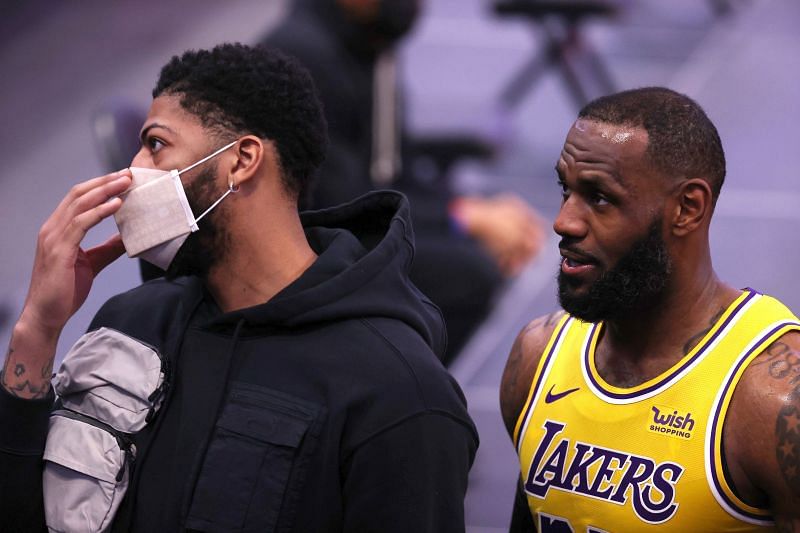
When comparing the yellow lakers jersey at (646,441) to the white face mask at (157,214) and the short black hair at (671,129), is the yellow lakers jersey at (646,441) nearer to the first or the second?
the short black hair at (671,129)

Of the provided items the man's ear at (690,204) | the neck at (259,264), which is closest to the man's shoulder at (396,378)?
the neck at (259,264)

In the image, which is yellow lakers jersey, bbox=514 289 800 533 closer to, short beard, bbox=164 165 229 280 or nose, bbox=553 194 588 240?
nose, bbox=553 194 588 240

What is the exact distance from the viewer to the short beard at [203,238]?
2193mm

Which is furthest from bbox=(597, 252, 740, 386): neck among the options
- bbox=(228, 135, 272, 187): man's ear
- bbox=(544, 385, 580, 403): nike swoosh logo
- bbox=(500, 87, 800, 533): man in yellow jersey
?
bbox=(228, 135, 272, 187): man's ear

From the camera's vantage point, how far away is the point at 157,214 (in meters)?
2.20

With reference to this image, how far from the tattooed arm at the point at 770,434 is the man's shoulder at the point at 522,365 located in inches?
19.4

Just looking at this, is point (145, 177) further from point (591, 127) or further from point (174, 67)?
point (591, 127)

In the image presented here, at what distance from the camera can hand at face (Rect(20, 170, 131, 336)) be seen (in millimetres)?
2119

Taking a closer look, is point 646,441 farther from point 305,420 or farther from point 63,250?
point 63,250

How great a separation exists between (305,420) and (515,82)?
4.69 metres

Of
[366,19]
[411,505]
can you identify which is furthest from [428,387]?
[366,19]

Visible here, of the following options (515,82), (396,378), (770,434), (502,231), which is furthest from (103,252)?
(515,82)

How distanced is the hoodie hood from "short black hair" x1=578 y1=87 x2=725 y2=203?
1.38ft

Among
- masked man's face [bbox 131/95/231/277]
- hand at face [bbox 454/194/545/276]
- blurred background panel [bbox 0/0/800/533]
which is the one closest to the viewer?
masked man's face [bbox 131/95/231/277]
